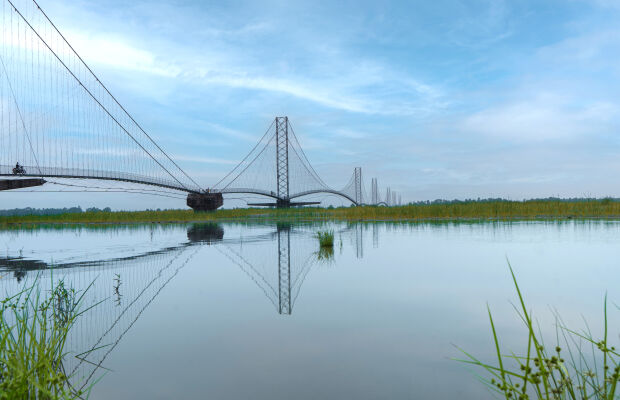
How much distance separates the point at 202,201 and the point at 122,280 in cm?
3452

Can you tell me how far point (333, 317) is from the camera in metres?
4.55

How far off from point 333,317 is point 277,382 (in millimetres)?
1745

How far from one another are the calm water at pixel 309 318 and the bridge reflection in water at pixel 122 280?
29 millimetres

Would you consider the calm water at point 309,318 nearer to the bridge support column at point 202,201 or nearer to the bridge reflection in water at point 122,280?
the bridge reflection in water at point 122,280

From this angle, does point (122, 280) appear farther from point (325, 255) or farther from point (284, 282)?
point (325, 255)

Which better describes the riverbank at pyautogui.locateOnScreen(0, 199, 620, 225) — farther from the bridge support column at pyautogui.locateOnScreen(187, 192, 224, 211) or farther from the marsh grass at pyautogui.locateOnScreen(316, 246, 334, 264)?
the marsh grass at pyautogui.locateOnScreen(316, 246, 334, 264)

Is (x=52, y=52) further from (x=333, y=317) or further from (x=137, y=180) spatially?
(x=333, y=317)

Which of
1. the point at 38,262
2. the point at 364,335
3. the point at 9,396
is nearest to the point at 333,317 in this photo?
the point at 364,335

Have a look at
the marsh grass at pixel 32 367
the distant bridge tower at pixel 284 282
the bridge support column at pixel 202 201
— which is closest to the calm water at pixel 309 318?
the distant bridge tower at pixel 284 282

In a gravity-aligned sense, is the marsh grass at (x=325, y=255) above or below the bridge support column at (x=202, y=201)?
below

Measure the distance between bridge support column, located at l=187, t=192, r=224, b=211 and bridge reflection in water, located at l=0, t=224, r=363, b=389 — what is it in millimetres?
28729

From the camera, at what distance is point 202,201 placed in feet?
133

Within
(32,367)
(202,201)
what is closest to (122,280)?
(32,367)

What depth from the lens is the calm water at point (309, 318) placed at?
9.58 ft
